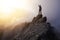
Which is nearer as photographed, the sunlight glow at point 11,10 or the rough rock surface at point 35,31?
the rough rock surface at point 35,31

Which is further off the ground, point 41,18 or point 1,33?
point 41,18

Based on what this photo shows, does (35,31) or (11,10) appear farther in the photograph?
(11,10)

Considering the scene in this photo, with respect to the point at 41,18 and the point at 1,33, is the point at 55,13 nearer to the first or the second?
the point at 41,18

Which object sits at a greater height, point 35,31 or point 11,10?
point 11,10

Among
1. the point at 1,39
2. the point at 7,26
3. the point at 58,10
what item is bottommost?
the point at 1,39

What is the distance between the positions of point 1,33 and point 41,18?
203 cm

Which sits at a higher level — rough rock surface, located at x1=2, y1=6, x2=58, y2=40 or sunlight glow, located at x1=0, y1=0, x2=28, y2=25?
sunlight glow, located at x1=0, y1=0, x2=28, y2=25

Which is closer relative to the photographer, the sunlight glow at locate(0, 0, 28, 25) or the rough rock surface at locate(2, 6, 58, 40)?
the rough rock surface at locate(2, 6, 58, 40)

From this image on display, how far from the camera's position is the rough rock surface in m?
8.41

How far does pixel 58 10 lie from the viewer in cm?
906

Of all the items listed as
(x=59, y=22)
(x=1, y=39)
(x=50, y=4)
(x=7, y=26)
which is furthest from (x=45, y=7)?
(x=1, y=39)

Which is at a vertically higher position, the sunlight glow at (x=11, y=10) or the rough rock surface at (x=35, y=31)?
the sunlight glow at (x=11, y=10)

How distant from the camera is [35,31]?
28.2ft

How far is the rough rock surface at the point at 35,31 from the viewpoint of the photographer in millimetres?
8406
